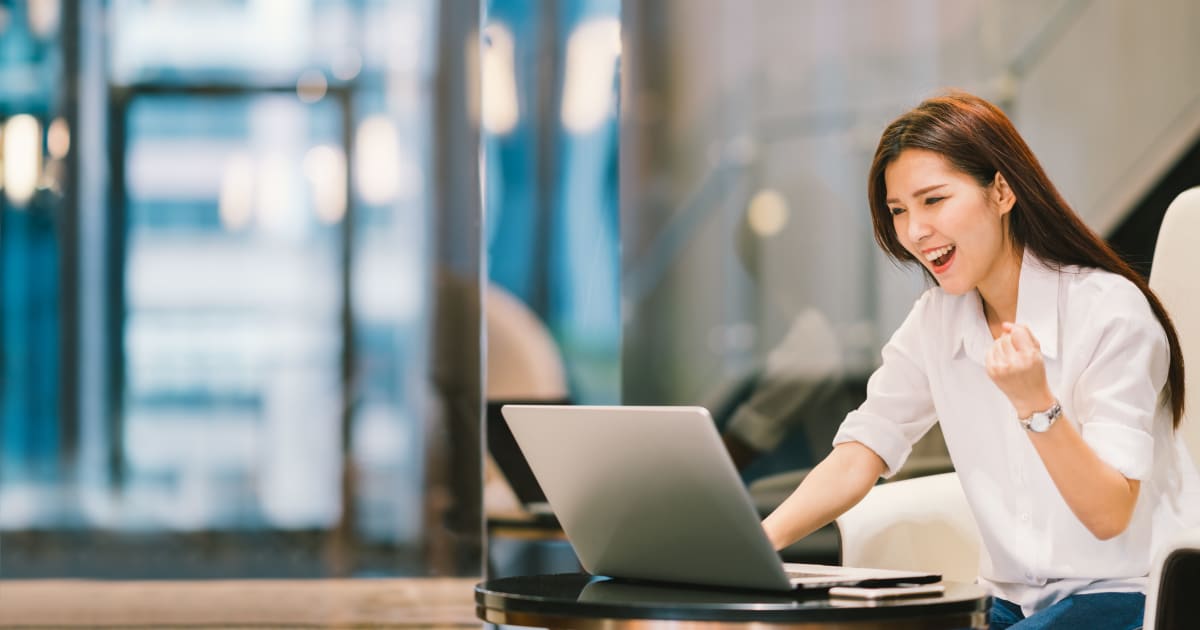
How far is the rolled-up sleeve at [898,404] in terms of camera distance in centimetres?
169

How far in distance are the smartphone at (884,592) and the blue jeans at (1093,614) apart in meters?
0.30

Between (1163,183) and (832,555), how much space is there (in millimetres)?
1274

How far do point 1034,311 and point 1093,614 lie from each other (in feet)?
1.14

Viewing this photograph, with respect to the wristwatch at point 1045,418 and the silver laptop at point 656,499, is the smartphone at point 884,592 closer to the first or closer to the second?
the silver laptop at point 656,499

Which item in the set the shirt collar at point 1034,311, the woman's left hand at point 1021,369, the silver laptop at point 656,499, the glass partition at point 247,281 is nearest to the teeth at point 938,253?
the shirt collar at point 1034,311

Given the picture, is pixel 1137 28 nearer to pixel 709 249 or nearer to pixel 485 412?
pixel 709 249

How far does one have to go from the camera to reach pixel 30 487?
17.4ft

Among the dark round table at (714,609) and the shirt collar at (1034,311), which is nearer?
the dark round table at (714,609)

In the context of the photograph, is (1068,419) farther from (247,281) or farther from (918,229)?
(247,281)

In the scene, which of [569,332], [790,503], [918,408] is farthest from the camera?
[569,332]

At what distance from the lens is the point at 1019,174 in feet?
5.01

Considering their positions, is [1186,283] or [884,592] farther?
[1186,283]

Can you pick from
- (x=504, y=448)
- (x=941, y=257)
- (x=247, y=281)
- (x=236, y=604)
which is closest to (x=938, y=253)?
(x=941, y=257)

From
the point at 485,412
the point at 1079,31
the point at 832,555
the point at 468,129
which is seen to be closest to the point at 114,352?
the point at 468,129
